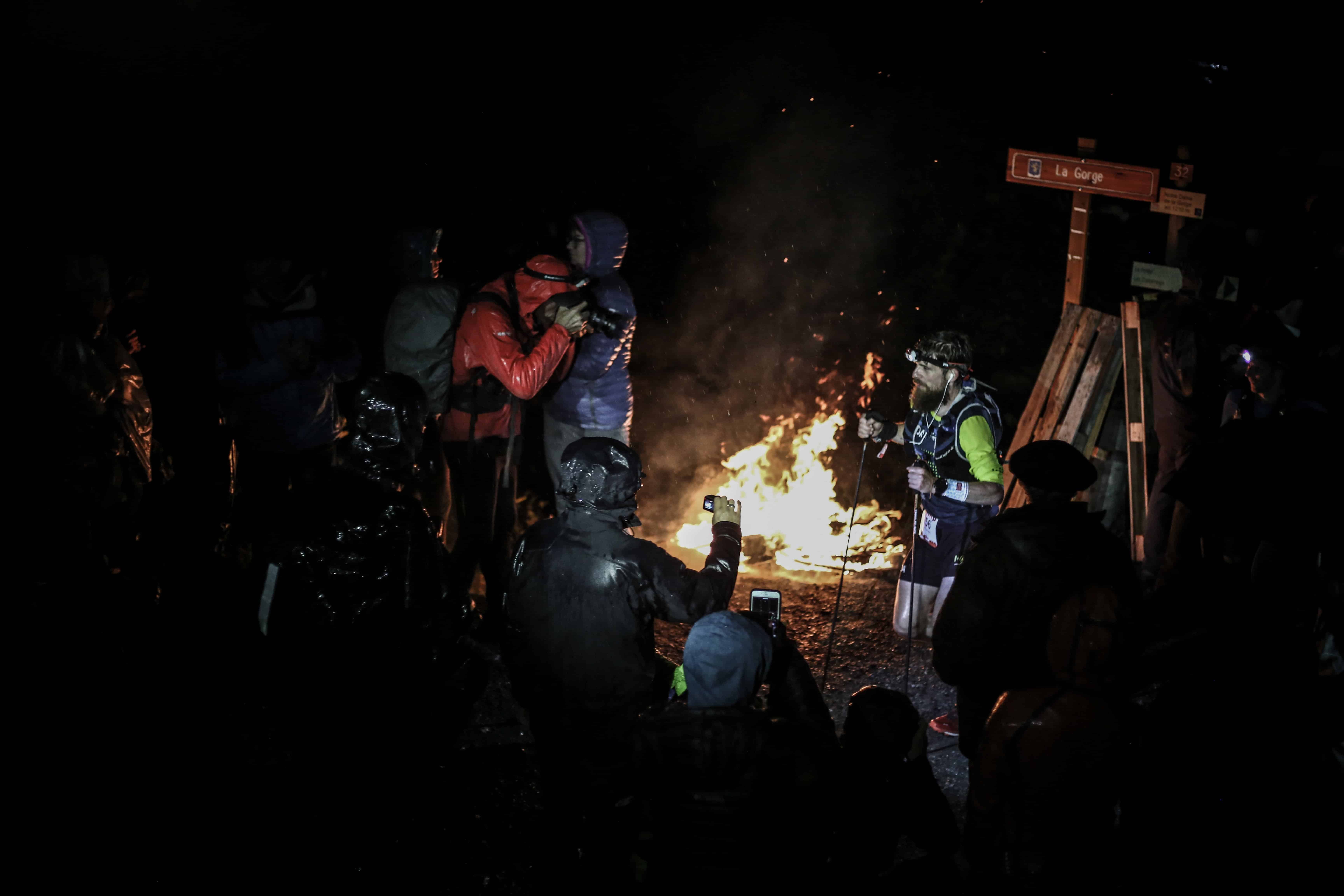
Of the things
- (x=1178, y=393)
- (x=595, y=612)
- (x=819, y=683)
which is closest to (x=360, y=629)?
(x=595, y=612)

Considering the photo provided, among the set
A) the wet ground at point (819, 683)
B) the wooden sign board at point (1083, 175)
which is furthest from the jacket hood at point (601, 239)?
the wooden sign board at point (1083, 175)

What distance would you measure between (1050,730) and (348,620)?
2702mm

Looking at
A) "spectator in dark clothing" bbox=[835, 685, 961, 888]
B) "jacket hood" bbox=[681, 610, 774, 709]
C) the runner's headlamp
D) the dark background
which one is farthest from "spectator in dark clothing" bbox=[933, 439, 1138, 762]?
the dark background

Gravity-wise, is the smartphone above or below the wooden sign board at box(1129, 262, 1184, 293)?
below

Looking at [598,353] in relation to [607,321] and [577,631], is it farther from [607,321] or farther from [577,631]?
[577,631]

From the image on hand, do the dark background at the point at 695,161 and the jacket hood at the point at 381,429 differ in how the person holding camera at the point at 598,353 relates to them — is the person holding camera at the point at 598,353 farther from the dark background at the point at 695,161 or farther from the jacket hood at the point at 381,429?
the dark background at the point at 695,161

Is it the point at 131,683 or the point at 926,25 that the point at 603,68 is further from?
the point at 131,683

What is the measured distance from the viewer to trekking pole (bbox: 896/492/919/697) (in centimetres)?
584

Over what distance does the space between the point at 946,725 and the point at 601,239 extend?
12.4 feet

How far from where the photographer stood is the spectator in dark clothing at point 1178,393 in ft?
22.8

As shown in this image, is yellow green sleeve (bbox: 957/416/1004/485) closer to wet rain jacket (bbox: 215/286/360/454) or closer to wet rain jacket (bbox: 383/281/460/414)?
wet rain jacket (bbox: 383/281/460/414)

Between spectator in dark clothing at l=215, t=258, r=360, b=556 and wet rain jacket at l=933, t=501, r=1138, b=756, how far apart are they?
4.19 metres

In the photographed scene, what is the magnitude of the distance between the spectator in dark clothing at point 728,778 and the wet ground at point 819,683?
63.8 inches

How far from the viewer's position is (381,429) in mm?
3730
